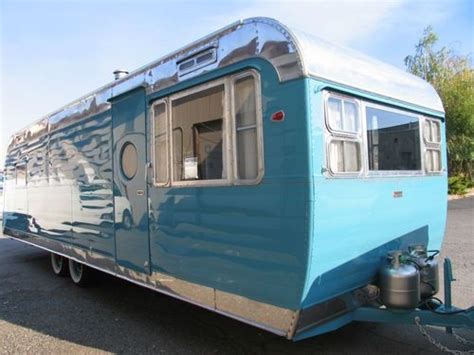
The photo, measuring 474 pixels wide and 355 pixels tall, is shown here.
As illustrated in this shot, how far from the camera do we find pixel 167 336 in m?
4.59

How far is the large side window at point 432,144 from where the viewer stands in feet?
14.5

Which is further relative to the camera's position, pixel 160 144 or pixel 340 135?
pixel 160 144

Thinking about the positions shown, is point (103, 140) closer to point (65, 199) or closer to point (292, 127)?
point (65, 199)

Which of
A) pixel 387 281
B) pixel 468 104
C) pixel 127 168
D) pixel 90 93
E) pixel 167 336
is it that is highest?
pixel 468 104

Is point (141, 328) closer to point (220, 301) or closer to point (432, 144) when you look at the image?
point (220, 301)

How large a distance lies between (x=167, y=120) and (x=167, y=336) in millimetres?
2247

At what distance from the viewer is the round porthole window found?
464 centimetres

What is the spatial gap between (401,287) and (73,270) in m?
5.30

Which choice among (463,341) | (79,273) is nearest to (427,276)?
(463,341)

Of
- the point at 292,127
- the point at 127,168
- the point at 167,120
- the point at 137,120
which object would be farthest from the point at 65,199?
the point at 292,127

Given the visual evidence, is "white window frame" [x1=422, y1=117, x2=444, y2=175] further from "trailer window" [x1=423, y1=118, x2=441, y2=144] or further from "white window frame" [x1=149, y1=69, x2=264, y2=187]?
"white window frame" [x1=149, y1=69, x2=264, y2=187]

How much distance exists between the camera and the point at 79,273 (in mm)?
6754

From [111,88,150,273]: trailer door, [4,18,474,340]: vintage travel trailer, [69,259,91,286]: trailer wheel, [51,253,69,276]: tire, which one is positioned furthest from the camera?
[51,253,69,276]: tire

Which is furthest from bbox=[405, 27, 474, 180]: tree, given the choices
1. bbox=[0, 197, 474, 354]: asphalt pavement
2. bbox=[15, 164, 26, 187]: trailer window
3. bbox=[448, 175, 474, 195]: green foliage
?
bbox=[15, 164, 26, 187]: trailer window
